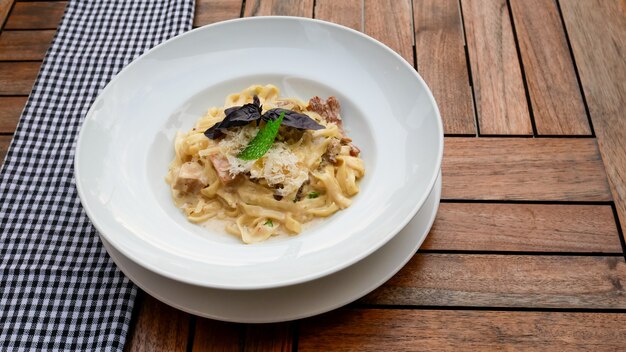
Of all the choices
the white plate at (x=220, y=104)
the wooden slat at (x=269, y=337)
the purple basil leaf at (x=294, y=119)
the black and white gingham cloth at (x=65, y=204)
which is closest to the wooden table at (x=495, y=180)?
the wooden slat at (x=269, y=337)

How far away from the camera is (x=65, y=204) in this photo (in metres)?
2.21

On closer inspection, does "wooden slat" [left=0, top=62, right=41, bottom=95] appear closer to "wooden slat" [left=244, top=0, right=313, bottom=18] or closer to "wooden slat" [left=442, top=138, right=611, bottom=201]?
"wooden slat" [left=244, top=0, right=313, bottom=18]

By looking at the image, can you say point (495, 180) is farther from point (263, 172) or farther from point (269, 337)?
point (269, 337)

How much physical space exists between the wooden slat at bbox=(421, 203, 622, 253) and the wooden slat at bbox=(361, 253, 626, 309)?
0.15 feet

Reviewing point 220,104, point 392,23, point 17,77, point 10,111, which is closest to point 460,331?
point 220,104

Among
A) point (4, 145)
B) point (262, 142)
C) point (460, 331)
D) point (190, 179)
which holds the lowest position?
point (4, 145)

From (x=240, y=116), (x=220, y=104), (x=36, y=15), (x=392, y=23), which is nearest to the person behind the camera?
(x=240, y=116)

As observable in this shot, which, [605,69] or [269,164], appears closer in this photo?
[269,164]

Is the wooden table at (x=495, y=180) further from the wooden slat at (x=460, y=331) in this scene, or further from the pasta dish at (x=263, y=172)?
the pasta dish at (x=263, y=172)

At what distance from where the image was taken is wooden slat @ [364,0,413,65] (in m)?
2.74

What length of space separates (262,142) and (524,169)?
3.30 ft

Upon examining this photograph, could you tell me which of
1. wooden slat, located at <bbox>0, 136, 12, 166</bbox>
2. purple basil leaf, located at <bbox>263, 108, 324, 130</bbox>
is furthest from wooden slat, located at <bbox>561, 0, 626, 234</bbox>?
wooden slat, located at <bbox>0, 136, 12, 166</bbox>

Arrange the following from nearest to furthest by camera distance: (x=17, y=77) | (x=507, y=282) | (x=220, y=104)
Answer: (x=507, y=282) → (x=220, y=104) → (x=17, y=77)

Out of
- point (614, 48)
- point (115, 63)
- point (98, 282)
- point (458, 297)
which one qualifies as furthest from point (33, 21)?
point (614, 48)
